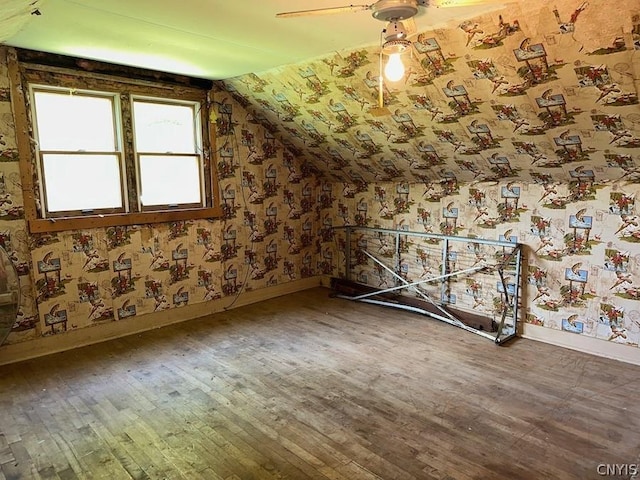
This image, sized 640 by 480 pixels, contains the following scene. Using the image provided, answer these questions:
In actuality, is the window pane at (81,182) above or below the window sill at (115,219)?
above

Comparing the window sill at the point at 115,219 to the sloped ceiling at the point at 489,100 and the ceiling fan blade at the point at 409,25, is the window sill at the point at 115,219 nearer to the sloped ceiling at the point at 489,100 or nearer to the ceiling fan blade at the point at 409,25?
the sloped ceiling at the point at 489,100

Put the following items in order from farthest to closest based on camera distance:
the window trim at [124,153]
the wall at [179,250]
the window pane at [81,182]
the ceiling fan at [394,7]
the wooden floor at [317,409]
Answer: the window pane at [81,182], the wall at [179,250], the window trim at [124,153], the wooden floor at [317,409], the ceiling fan at [394,7]

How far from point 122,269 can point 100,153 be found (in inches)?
41.5

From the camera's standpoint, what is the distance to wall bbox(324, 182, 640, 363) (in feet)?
10.9

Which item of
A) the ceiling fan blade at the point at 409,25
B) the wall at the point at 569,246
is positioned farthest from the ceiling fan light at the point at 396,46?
the wall at the point at 569,246

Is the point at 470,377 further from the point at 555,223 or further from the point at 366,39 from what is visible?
the point at 366,39

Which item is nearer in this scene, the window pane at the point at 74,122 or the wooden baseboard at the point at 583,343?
the wooden baseboard at the point at 583,343

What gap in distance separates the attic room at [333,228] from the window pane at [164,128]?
1.1 inches

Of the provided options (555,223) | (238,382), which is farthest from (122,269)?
(555,223)

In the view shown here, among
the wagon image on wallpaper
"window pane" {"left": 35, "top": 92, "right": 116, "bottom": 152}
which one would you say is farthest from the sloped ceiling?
"window pane" {"left": 35, "top": 92, "right": 116, "bottom": 152}

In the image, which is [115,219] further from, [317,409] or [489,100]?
[489,100]

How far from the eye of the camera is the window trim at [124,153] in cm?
330

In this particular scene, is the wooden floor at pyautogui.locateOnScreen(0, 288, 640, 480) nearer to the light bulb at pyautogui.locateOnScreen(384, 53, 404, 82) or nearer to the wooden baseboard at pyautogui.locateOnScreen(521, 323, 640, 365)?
the wooden baseboard at pyautogui.locateOnScreen(521, 323, 640, 365)

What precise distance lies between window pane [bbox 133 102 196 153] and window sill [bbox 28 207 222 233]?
617 mm
